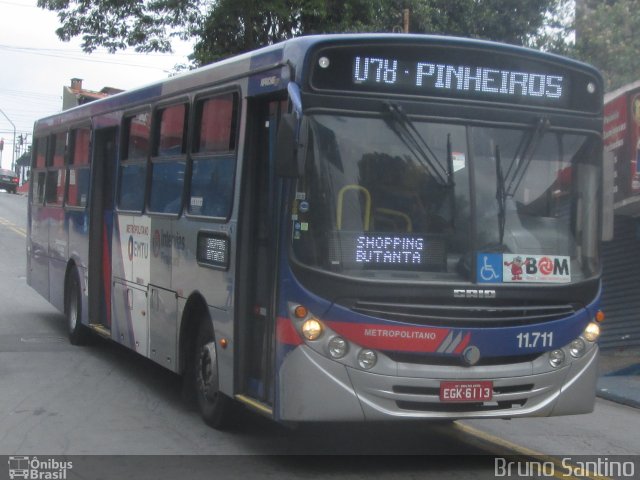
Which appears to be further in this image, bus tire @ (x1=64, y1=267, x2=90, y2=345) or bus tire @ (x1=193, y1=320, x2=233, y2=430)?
bus tire @ (x1=64, y1=267, x2=90, y2=345)

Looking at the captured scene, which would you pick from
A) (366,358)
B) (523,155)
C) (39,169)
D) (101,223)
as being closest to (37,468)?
(366,358)

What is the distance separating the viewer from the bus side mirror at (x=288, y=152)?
21.5 ft

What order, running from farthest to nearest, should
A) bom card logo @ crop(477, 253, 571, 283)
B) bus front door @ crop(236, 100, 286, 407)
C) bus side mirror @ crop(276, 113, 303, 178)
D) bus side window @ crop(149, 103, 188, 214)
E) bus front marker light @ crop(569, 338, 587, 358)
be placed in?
bus side window @ crop(149, 103, 188, 214) < bus front door @ crop(236, 100, 286, 407) < bus front marker light @ crop(569, 338, 587, 358) < bom card logo @ crop(477, 253, 571, 283) < bus side mirror @ crop(276, 113, 303, 178)

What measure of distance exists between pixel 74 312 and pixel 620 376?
25.0ft

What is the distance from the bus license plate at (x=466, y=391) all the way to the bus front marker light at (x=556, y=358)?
23.2 inches

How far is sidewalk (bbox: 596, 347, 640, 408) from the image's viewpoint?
11797 millimetres

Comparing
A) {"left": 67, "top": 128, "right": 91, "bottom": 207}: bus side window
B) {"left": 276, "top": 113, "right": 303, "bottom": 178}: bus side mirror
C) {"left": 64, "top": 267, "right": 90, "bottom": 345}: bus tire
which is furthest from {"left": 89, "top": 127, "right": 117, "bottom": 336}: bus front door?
{"left": 276, "top": 113, "right": 303, "bottom": 178}: bus side mirror

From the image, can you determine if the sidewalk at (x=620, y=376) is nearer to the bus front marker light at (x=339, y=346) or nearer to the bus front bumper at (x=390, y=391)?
the bus front bumper at (x=390, y=391)

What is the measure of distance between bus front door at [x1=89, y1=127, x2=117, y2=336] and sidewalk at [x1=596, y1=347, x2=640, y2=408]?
20.8 ft

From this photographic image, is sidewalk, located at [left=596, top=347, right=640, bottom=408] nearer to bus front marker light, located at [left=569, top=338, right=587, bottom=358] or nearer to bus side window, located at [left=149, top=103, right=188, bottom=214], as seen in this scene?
bus front marker light, located at [left=569, top=338, right=587, bottom=358]

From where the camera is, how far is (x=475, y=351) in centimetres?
691

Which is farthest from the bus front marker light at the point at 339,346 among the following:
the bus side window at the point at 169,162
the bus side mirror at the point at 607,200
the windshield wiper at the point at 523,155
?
the bus side window at the point at 169,162

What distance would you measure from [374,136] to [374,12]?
13.1 m

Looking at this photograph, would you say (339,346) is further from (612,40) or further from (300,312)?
(612,40)
